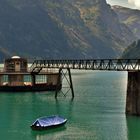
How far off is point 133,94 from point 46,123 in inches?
858

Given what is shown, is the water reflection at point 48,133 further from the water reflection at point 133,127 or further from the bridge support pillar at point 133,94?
the bridge support pillar at point 133,94

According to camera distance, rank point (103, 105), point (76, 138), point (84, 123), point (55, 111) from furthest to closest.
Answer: point (103, 105) < point (55, 111) < point (84, 123) < point (76, 138)

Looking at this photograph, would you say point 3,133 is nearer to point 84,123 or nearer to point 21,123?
point 21,123

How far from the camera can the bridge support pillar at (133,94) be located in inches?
3954

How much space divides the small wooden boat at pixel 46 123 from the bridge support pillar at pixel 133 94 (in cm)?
1648

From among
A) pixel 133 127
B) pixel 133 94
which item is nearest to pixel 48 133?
pixel 133 127

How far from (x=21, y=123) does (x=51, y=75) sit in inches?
3068

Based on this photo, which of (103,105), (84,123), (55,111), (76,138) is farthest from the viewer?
(103,105)

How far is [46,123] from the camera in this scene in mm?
89875

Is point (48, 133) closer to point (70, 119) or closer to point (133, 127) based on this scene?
point (70, 119)

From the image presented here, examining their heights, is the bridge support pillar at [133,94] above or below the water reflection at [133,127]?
above

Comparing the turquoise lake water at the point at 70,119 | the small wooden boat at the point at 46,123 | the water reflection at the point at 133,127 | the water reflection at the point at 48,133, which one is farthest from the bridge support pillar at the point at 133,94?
the water reflection at the point at 48,133

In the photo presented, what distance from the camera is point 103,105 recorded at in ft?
419

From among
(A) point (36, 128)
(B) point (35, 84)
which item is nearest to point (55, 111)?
(A) point (36, 128)
